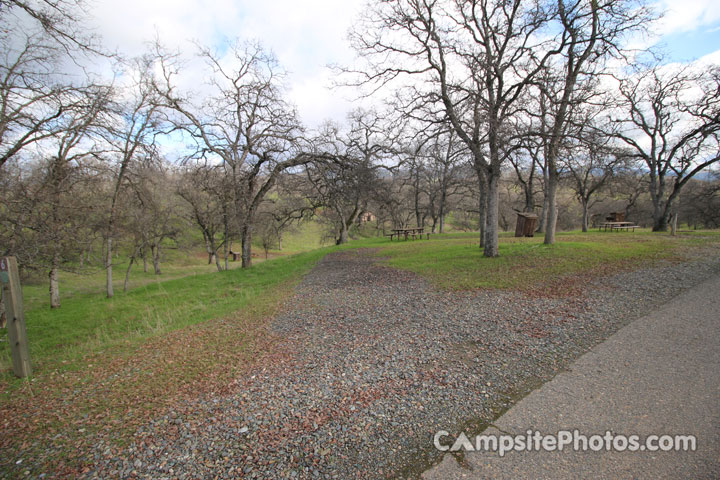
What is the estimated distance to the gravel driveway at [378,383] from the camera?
2756 mm

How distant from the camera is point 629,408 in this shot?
313cm

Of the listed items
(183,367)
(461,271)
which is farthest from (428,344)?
(461,271)

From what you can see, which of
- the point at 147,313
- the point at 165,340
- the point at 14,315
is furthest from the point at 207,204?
the point at 14,315

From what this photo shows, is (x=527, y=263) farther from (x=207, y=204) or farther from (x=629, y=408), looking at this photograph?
(x=207, y=204)

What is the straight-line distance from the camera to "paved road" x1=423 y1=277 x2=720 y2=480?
2479 mm

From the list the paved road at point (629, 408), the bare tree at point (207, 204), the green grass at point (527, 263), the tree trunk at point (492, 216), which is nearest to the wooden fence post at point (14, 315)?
the paved road at point (629, 408)

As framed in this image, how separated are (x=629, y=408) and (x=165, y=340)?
7.29m

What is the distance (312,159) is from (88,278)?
25992mm

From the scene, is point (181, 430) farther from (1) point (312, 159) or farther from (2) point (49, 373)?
(1) point (312, 159)

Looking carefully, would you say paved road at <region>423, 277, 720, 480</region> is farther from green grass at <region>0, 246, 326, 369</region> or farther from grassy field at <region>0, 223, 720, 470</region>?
green grass at <region>0, 246, 326, 369</region>

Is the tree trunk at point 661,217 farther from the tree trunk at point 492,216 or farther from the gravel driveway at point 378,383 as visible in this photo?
the gravel driveway at point 378,383

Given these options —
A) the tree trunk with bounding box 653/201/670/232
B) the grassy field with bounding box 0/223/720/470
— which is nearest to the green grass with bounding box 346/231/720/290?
the grassy field with bounding box 0/223/720/470

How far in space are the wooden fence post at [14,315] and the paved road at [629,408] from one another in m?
5.95

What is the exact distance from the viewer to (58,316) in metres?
13.0
